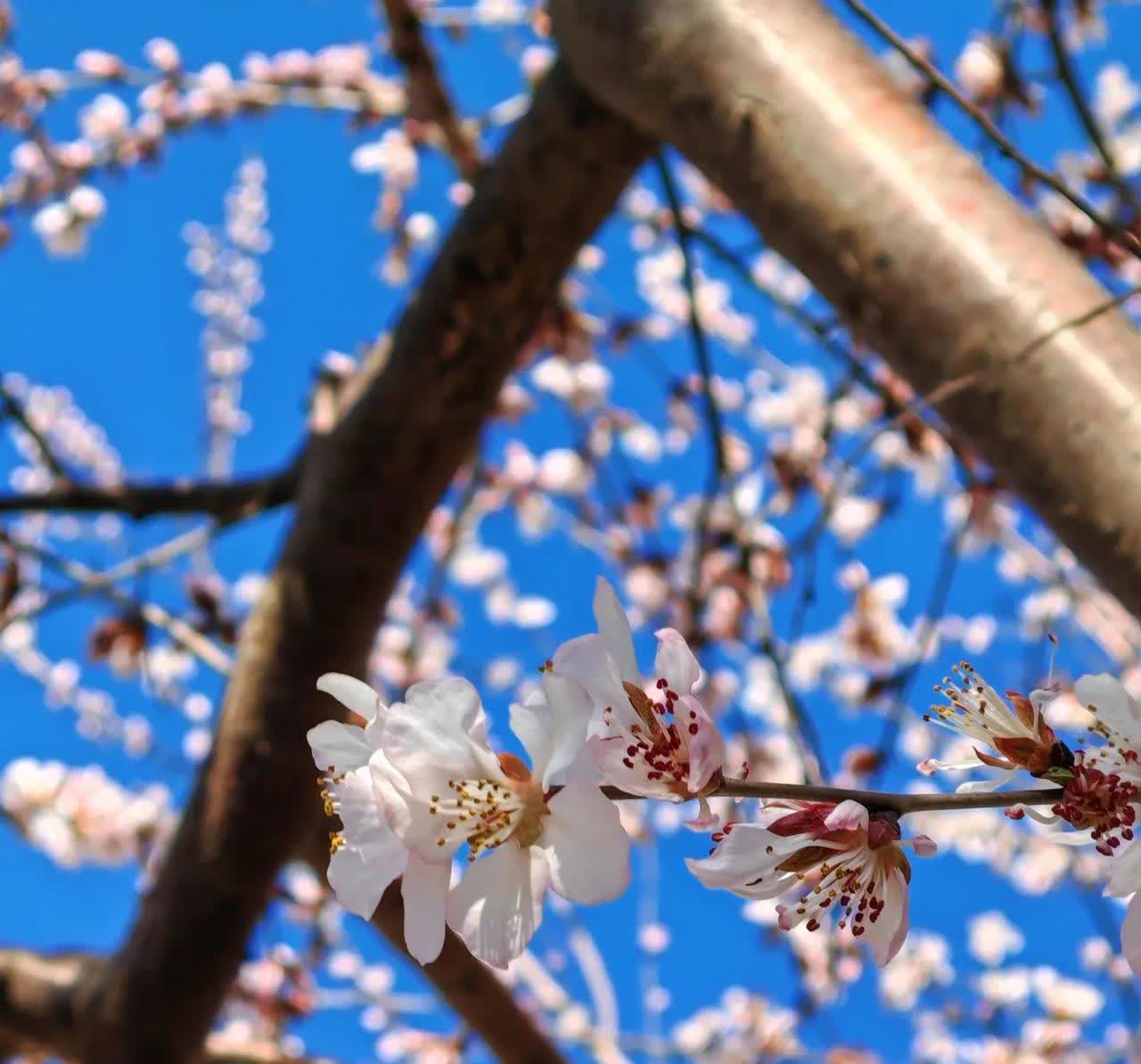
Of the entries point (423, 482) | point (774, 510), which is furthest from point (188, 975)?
point (774, 510)

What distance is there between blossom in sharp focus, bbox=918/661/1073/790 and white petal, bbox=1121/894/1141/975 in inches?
2.0

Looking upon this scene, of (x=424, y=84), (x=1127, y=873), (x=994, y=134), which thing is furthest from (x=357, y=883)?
(x=424, y=84)

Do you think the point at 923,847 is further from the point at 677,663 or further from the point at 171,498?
the point at 171,498

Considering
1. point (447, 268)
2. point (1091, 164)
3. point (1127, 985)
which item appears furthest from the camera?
point (1127, 985)

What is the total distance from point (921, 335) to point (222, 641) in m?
1.36

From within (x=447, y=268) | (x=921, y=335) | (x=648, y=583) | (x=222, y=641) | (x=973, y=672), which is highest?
(x=648, y=583)

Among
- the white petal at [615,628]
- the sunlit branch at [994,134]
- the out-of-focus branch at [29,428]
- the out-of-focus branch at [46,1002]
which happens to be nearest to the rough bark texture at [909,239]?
the sunlit branch at [994,134]

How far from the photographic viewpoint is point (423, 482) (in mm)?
1260

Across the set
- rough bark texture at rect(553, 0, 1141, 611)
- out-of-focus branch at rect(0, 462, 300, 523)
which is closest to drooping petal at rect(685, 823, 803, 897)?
rough bark texture at rect(553, 0, 1141, 611)

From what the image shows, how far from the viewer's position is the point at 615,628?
42 centimetres

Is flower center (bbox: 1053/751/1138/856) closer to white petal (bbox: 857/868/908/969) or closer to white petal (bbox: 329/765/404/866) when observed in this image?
white petal (bbox: 857/868/908/969)

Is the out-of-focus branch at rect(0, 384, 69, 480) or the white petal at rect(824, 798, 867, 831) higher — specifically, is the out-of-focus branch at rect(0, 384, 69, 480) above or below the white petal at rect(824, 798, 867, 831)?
above

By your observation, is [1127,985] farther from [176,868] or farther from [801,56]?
[801,56]

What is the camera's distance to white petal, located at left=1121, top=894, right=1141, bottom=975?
0.40 metres
